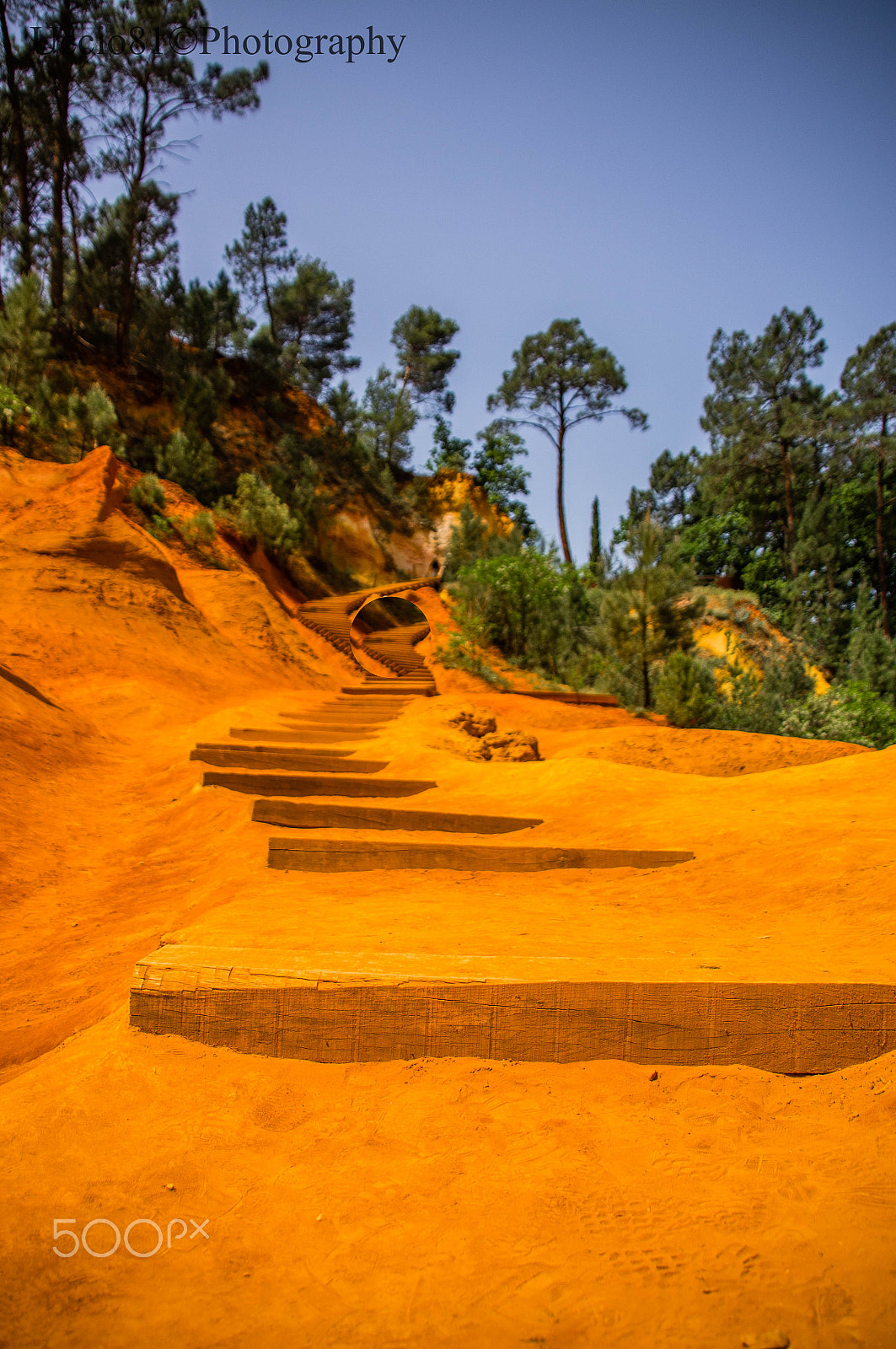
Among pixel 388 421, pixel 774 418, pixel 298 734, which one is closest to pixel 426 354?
pixel 388 421

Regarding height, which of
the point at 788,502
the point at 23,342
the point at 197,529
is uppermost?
the point at 23,342

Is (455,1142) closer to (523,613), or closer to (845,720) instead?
(845,720)

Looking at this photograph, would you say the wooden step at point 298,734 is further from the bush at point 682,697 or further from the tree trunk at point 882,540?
the tree trunk at point 882,540

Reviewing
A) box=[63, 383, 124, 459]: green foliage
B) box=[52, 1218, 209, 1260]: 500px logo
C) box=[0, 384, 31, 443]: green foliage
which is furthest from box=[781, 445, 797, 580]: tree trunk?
box=[52, 1218, 209, 1260]: 500px logo

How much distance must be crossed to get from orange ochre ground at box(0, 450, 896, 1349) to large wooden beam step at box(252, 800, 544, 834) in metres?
0.50

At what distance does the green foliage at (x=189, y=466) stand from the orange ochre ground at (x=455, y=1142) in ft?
55.5

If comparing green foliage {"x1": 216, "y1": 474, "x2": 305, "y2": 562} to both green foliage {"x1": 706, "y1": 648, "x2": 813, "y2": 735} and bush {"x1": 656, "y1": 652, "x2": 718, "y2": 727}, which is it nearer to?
bush {"x1": 656, "y1": 652, "x2": 718, "y2": 727}

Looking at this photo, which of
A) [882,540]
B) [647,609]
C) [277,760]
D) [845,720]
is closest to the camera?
[277,760]

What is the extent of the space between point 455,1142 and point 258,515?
19559mm

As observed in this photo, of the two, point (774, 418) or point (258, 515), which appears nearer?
point (258, 515)

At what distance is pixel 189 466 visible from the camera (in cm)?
1877

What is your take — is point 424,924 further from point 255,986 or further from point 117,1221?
point 117,1221

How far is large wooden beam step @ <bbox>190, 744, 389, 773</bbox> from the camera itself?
6090 millimetres

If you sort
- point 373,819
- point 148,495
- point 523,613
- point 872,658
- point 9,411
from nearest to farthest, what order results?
1. point 373,819
2. point 9,411
3. point 148,495
4. point 872,658
5. point 523,613
